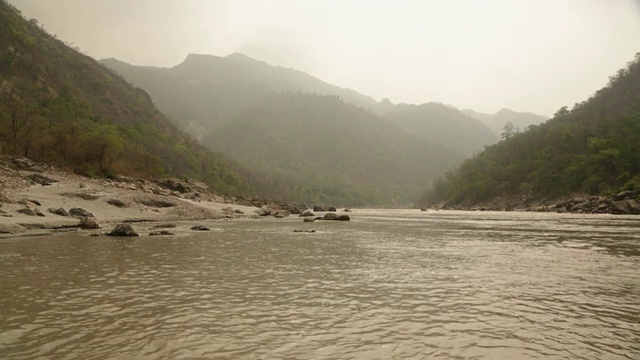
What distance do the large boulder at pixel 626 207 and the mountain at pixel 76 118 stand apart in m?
61.9

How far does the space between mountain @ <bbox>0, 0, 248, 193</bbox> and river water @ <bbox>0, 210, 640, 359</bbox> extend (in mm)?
35811

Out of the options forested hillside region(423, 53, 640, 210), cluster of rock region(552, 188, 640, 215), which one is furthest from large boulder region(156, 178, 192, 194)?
forested hillside region(423, 53, 640, 210)

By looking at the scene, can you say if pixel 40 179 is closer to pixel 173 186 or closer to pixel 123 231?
pixel 123 231

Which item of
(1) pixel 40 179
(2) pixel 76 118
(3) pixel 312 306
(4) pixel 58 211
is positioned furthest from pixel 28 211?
Result: (2) pixel 76 118

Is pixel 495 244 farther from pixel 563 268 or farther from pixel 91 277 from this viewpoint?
pixel 91 277

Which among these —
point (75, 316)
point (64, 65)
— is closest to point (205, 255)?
point (75, 316)

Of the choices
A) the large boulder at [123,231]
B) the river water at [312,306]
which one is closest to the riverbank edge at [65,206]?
the large boulder at [123,231]

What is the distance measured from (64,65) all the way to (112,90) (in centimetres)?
1226

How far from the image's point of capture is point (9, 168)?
30.5m

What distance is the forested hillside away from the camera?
234 ft

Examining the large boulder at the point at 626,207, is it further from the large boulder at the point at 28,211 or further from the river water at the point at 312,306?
the large boulder at the point at 28,211

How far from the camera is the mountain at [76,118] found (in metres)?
42.9

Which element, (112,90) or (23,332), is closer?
(23,332)

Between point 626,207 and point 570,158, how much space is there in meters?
47.1
